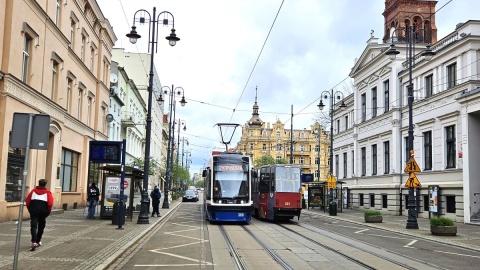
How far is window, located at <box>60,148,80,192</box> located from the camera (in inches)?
1145

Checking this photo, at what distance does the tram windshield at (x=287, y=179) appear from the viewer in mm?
26312

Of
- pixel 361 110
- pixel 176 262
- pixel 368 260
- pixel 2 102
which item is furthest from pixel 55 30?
pixel 361 110

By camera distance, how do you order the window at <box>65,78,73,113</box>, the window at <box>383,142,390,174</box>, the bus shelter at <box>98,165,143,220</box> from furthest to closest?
the window at <box>383,142,390,174</box> → the window at <box>65,78,73,113</box> → the bus shelter at <box>98,165,143,220</box>

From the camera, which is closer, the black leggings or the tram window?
the black leggings

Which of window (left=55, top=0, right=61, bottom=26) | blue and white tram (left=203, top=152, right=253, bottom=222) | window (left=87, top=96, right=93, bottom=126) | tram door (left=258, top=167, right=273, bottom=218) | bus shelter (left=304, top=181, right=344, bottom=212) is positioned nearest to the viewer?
blue and white tram (left=203, top=152, right=253, bottom=222)

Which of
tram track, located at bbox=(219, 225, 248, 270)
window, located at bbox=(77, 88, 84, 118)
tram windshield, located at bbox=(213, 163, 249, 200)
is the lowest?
tram track, located at bbox=(219, 225, 248, 270)

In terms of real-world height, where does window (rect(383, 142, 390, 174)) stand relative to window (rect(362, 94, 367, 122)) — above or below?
below

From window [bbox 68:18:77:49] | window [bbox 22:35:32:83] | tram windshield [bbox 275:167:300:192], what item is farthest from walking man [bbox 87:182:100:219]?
window [bbox 68:18:77:49]

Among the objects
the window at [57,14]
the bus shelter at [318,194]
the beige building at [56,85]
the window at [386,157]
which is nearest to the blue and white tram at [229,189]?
the beige building at [56,85]

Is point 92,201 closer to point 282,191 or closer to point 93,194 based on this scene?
point 93,194

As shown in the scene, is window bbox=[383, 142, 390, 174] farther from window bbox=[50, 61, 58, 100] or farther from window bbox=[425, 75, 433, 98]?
window bbox=[50, 61, 58, 100]

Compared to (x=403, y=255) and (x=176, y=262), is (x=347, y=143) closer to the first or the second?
(x=403, y=255)

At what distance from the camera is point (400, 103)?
37812 millimetres

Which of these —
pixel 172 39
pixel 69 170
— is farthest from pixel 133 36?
pixel 69 170
